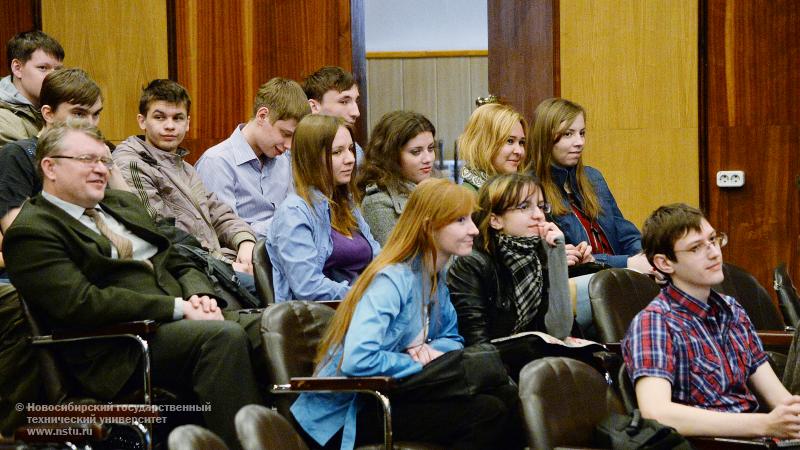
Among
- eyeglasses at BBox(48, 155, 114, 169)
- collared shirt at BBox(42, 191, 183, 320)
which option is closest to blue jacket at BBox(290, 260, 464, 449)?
collared shirt at BBox(42, 191, 183, 320)

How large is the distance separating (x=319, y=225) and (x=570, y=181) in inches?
46.9

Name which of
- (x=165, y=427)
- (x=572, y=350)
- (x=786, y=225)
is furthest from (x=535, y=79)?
(x=165, y=427)

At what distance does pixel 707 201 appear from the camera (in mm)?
5551

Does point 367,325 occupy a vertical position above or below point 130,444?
above

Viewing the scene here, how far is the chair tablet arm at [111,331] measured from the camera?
9.94ft

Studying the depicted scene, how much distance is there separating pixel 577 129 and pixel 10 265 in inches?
87.9

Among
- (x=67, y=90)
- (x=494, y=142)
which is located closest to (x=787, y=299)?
(x=494, y=142)

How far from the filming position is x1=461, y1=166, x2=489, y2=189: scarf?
4228 mm

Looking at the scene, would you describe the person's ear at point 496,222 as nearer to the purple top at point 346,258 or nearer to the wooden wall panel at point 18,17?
the purple top at point 346,258

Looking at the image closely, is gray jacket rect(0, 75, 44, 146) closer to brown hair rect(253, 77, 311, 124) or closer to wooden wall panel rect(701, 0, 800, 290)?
brown hair rect(253, 77, 311, 124)

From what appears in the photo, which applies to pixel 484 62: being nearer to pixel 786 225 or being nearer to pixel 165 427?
pixel 786 225

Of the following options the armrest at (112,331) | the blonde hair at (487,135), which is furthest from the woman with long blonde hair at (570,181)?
the armrest at (112,331)

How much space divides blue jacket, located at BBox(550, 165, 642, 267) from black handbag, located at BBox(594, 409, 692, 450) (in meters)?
1.80

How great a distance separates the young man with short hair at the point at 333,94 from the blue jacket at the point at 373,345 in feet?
6.62
